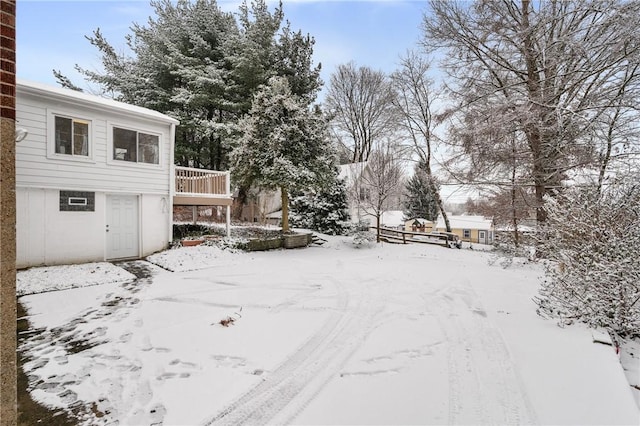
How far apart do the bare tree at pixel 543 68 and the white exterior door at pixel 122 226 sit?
10.8 meters

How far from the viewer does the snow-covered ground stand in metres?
2.63

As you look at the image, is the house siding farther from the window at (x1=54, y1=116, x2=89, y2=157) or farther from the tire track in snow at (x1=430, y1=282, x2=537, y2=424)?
the tire track in snow at (x1=430, y1=282, x2=537, y2=424)

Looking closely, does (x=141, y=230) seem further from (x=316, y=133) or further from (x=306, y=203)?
(x=306, y=203)

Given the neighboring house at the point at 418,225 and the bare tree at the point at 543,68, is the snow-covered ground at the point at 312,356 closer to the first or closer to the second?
the bare tree at the point at 543,68

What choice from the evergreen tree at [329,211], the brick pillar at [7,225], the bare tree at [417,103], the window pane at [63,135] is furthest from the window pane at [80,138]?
the bare tree at [417,103]

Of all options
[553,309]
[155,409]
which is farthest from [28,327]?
[553,309]

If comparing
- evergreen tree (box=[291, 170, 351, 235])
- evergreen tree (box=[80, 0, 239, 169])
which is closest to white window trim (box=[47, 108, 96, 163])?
evergreen tree (box=[80, 0, 239, 169])

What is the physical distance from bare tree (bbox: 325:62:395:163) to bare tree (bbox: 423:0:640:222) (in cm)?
1382

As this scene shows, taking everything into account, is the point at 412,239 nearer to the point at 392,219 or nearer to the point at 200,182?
the point at 200,182

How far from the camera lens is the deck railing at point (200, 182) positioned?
10633 mm

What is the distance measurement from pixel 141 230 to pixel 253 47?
34.3 ft

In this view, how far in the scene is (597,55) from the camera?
22.5 ft

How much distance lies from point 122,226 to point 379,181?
10.5 meters

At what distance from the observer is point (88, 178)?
8.38 m
